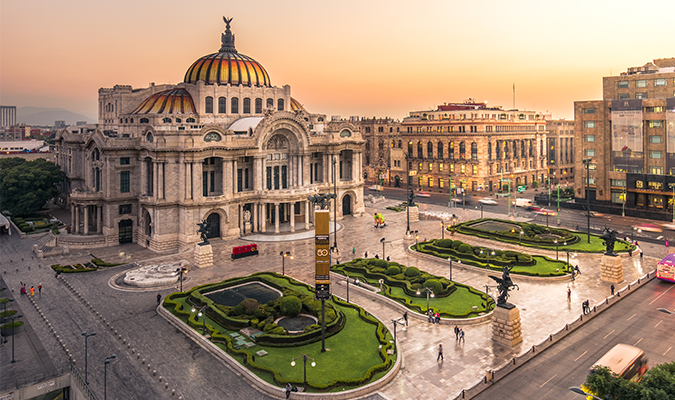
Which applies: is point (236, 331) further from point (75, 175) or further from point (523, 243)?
point (75, 175)

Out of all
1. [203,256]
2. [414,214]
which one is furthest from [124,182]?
[414,214]

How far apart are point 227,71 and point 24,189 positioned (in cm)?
4198

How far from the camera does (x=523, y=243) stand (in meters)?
64.4

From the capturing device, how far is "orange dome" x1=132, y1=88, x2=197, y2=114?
77562 millimetres

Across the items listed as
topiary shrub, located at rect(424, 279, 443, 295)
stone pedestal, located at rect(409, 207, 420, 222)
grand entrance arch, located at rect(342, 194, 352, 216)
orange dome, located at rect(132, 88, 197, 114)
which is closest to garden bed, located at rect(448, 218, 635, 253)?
stone pedestal, located at rect(409, 207, 420, 222)

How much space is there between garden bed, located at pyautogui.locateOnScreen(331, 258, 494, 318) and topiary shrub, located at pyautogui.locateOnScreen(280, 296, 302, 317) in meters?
9.73

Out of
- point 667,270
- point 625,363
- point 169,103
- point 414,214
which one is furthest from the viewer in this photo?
point 414,214

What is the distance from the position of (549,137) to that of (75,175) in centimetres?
12471

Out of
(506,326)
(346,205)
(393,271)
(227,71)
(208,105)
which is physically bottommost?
(506,326)

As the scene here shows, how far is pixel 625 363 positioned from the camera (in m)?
28.6

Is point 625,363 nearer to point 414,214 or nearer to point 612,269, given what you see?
point 612,269

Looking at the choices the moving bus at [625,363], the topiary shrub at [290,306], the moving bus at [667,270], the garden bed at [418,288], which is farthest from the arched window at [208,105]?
the moving bus at [625,363]

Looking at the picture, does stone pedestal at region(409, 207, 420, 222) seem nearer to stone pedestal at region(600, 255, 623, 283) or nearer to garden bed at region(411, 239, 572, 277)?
garden bed at region(411, 239, 572, 277)

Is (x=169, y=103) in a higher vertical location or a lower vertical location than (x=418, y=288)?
higher
